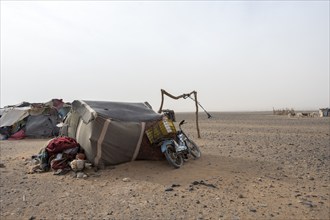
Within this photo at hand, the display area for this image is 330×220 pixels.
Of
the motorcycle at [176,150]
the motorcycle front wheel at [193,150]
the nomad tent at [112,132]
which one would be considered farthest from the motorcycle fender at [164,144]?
the motorcycle front wheel at [193,150]

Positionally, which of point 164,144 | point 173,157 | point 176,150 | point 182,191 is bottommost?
point 182,191

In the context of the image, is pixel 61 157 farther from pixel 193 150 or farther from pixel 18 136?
pixel 18 136

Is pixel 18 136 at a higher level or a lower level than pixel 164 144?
lower

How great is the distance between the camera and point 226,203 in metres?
6.41

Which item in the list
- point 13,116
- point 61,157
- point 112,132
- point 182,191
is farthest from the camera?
point 13,116

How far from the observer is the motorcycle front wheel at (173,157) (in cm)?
927

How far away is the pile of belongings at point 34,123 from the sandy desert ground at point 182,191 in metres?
10.9

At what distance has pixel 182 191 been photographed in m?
7.19

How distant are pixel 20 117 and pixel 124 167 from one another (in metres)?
15.1

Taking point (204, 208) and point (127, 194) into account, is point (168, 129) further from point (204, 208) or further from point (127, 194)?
point (204, 208)

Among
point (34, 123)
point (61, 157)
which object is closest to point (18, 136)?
point (34, 123)

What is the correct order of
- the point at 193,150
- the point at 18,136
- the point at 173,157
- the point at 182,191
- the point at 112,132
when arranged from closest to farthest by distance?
the point at 182,191 → the point at 112,132 → the point at 173,157 → the point at 193,150 → the point at 18,136

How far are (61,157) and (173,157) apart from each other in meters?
3.38

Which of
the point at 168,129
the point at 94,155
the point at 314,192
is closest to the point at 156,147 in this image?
the point at 168,129
